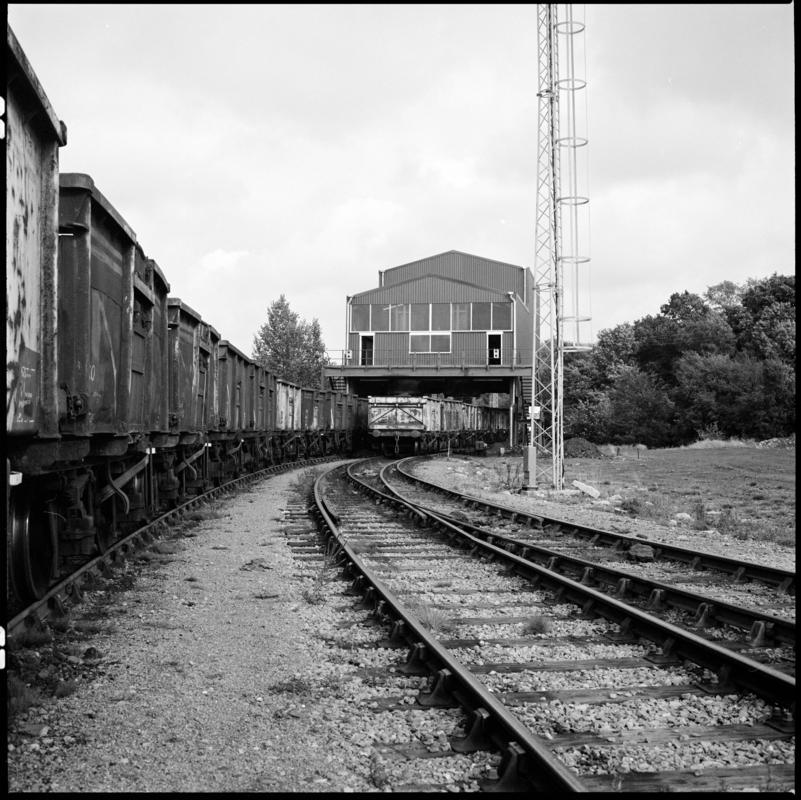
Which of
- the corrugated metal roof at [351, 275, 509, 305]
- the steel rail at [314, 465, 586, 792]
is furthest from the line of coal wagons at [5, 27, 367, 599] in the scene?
the corrugated metal roof at [351, 275, 509, 305]

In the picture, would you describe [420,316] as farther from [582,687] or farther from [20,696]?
[20,696]

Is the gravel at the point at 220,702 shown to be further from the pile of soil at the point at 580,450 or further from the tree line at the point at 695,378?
the tree line at the point at 695,378

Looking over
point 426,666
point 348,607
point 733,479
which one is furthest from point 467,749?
point 733,479

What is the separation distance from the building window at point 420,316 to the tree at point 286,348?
34978 millimetres

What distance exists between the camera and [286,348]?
81688 mm

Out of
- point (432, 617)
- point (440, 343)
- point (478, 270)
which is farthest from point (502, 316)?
point (432, 617)

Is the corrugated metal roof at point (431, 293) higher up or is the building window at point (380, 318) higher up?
the corrugated metal roof at point (431, 293)

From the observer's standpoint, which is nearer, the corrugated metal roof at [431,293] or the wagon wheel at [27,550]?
the wagon wheel at [27,550]

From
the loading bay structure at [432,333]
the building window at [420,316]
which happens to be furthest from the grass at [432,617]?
the building window at [420,316]

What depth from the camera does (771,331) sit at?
51094 mm

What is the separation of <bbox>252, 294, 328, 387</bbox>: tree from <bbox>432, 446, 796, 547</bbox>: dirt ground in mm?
50939

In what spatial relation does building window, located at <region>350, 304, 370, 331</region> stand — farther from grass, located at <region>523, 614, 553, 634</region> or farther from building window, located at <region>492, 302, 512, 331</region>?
grass, located at <region>523, 614, 553, 634</region>

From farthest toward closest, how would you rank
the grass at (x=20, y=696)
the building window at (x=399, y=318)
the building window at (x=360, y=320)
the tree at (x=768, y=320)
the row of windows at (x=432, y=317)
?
1. the tree at (x=768, y=320)
2. the building window at (x=360, y=320)
3. the building window at (x=399, y=318)
4. the row of windows at (x=432, y=317)
5. the grass at (x=20, y=696)

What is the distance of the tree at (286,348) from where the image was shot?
81.4m
